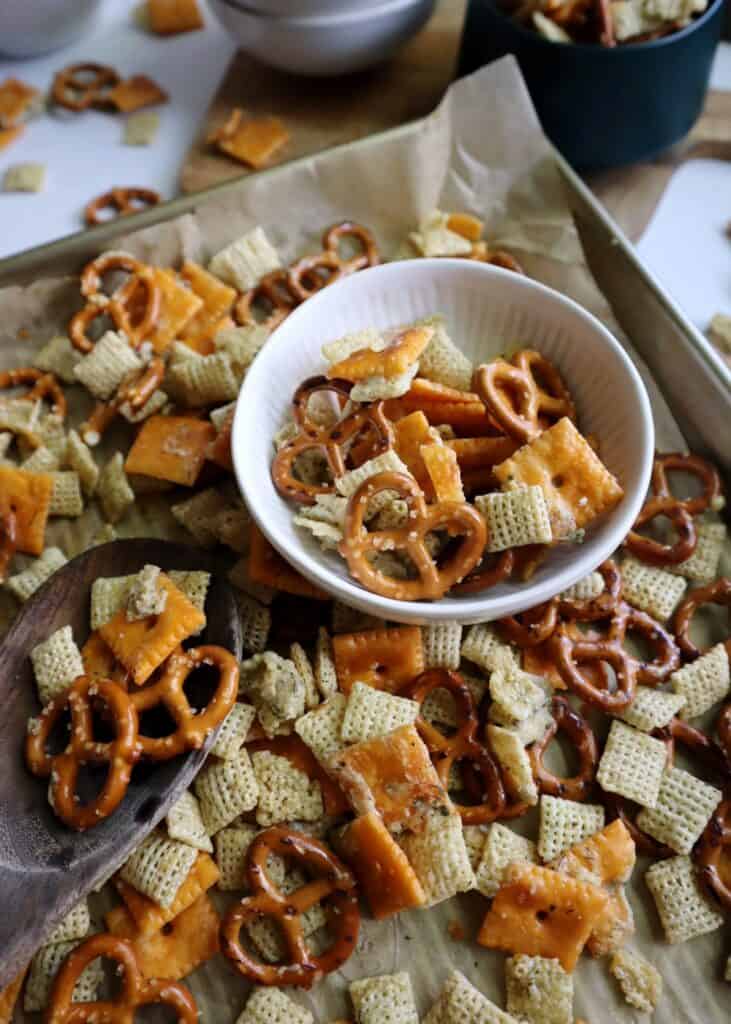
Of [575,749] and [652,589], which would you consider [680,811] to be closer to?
[575,749]

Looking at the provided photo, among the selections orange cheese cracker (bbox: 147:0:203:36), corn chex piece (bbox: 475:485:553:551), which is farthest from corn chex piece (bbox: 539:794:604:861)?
orange cheese cracker (bbox: 147:0:203:36)

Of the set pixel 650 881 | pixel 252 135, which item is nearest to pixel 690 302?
pixel 252 135

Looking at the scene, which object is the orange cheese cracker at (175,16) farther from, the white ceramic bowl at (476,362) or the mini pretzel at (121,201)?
the white ceramic bowl at (476,362)

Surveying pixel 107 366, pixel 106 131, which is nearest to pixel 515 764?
pixel 107 366

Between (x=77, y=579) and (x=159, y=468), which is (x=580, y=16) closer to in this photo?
(x=159, y=468)

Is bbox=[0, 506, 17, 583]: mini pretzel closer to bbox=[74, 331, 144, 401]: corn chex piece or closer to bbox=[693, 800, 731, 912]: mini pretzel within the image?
bbox=[74, 331, 144, 401]: corn chex piece

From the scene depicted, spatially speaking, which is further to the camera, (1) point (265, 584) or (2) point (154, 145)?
(2) point (154, 145)
